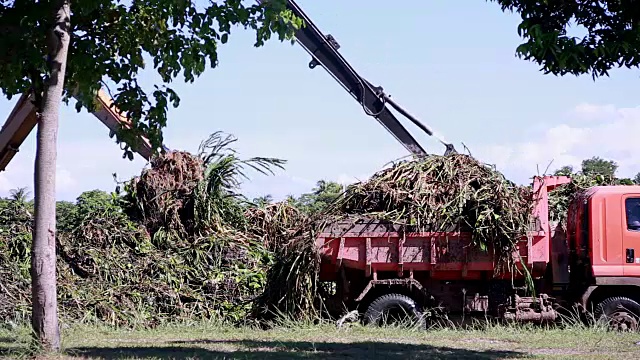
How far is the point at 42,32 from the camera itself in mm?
10672

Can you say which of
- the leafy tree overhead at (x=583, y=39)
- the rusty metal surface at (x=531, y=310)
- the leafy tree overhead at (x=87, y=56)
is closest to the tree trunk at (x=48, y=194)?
the leafy tree overhead at (x=87, y=56)

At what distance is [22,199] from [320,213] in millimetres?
7143

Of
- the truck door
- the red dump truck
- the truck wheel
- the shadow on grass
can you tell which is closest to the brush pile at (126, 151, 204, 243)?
the red dump truck

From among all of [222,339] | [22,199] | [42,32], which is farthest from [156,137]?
[22,199]

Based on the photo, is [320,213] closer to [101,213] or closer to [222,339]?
[222,339]

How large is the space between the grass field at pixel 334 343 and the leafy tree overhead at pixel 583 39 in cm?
435

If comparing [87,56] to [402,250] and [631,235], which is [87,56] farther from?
[631,235]

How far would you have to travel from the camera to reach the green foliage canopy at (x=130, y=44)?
34.8ft

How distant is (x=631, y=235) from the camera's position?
14.6 m

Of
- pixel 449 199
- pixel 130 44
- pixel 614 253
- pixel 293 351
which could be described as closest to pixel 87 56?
pixel 130 44

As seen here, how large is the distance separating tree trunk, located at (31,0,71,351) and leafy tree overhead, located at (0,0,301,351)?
0.04 ft

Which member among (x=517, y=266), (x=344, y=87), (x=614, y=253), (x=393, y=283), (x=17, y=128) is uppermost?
(x=344, y=87)

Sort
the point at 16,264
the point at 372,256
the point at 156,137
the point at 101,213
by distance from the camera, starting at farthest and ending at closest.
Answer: the point at 101,213 < the point at 16,264 < the point at 372,256 < the point at 156,137

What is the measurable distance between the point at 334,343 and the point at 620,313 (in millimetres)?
4827
